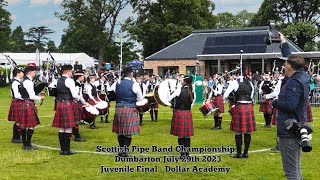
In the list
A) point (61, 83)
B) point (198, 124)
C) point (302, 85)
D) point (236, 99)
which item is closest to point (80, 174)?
point (61, 83)

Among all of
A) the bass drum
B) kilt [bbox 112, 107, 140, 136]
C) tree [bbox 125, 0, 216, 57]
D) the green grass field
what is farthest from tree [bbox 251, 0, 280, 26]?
kilt [bbox 112, 107, 140, 136]

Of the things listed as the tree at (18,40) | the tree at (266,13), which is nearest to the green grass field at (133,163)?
the tree at (266,13)

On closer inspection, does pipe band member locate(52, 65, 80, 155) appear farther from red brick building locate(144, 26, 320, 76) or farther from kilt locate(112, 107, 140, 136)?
red brick building locate(144, 26, 320, 76)

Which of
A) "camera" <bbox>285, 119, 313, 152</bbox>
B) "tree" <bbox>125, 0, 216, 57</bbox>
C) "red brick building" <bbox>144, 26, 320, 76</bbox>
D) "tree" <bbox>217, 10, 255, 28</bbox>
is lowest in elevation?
"camera" <bbox>285, 119, 313, 152</bbox>

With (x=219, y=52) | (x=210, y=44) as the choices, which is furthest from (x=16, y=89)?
(x=210, y=44)

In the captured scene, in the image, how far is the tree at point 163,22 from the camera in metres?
41.5

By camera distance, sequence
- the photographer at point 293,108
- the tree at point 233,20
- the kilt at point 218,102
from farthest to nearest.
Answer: the tree at point 233,20, the kilt at point 218,102, the photographer at point 293,108

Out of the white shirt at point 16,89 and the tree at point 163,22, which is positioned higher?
the tree at point 163,22

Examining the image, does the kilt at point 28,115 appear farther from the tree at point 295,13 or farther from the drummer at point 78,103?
the tree at point 295,13

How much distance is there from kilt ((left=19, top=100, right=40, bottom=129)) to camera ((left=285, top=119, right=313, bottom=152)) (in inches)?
229

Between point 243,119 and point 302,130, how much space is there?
3.50 m

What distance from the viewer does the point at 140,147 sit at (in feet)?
29.8

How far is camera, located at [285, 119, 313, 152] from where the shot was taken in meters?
4.21

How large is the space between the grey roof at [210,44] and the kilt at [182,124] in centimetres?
2513
